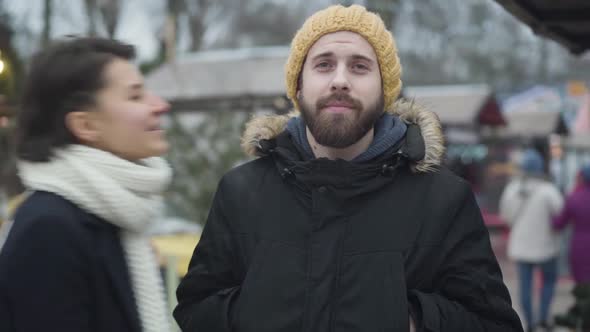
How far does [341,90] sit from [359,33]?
0.73 feet

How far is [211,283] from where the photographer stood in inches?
97.9

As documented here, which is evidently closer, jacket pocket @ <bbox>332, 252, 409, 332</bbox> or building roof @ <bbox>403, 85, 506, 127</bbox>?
jacket pocket @ <bbox>332, 252, 409, 332</bbox>

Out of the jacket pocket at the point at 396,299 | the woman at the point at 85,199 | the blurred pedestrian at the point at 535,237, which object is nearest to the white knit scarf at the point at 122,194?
the woman at the point at 85,199

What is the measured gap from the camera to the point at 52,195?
6.08 ft

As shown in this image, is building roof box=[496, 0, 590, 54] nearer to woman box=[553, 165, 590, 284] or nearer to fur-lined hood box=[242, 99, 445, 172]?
→ fur-lined hood box=[242, 99, 445, 172]

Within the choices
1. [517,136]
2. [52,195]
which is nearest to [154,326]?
[52,195]

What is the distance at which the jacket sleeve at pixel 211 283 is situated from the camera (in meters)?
2.40

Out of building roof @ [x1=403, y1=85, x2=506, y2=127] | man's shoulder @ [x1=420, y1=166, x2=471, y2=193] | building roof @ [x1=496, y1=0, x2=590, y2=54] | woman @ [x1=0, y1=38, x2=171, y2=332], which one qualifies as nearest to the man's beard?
man's shoulder @ [x1=420, y1=166, x2=471, y2=193]

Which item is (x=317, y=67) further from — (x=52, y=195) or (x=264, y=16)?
(x=264, y=16)

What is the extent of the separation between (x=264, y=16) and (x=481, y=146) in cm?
1439

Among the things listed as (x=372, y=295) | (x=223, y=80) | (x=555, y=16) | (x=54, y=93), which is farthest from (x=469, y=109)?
(x=54, y=93)

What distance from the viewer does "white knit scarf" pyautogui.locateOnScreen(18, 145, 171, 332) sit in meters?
1.86

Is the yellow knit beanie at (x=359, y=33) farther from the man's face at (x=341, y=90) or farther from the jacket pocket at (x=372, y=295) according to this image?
the jacket pocket at (x=372, y=295)

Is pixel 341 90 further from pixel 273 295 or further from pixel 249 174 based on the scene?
pixel 273 295
